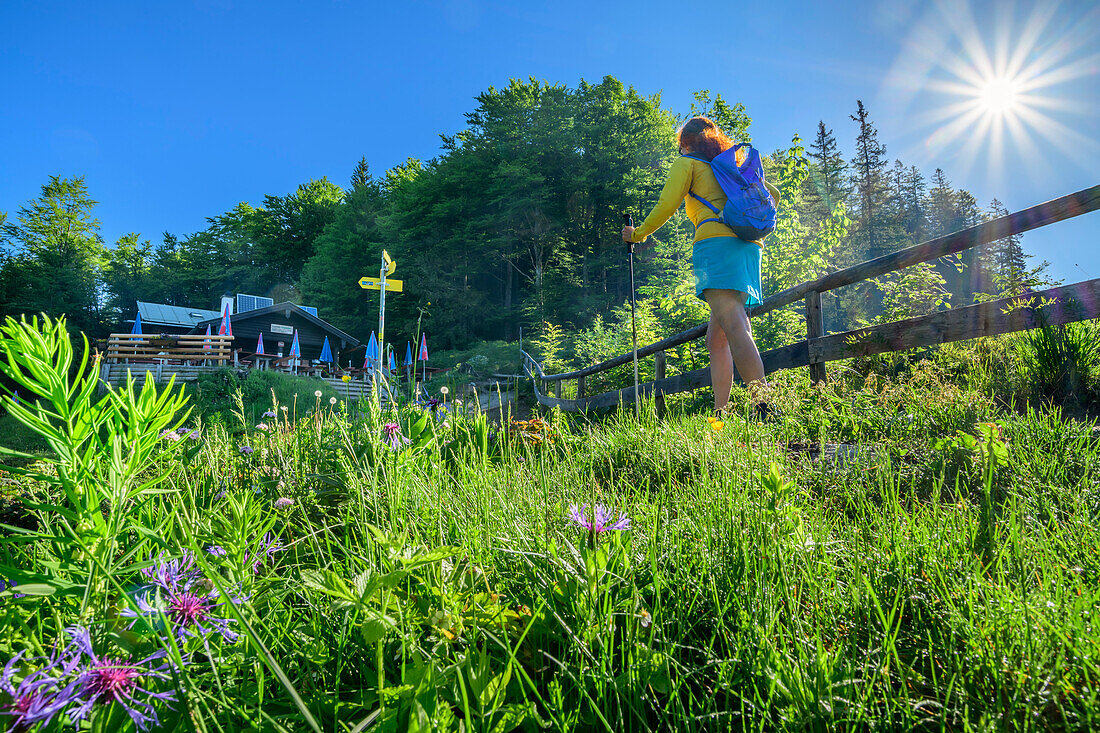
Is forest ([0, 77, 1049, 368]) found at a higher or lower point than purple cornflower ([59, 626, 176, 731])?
higher

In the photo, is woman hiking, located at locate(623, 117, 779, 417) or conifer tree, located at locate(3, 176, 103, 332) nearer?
woman hiking, located at locate(623, 117, 779, 417)

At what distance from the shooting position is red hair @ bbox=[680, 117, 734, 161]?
3496mm

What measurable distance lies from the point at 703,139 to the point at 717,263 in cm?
93

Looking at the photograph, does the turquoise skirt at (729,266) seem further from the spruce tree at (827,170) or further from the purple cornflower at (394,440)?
the spruce tree at (827,170)

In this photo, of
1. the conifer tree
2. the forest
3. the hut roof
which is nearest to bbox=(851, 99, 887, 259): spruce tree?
the forest

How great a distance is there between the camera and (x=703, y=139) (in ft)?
11.5

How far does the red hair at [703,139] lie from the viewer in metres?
3.50

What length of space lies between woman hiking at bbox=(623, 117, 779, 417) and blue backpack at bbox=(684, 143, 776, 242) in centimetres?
5

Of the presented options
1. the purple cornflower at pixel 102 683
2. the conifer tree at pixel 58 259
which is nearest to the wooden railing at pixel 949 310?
the purple cornflower at pixel 102 683

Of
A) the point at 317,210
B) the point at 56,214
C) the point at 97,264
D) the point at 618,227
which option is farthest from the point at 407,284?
the point at 56,214

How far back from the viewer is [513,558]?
112cm

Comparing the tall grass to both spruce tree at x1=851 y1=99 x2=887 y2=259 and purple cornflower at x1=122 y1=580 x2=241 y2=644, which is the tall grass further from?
spruce tree at x1=851 y1=99 x2=887 y2=259

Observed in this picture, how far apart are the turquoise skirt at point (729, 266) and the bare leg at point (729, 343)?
0.06m

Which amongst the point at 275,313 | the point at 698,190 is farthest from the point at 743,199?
the point at 275,313
